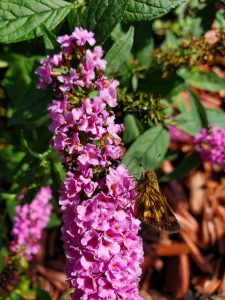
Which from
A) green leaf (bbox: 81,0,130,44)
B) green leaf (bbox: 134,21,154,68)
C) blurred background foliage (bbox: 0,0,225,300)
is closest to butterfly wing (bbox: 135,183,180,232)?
blurred background foliage (bbox: 0,0,225,300)

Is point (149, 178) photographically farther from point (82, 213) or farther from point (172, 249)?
point (172, 249)

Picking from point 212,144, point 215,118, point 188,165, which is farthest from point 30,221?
point 215,118

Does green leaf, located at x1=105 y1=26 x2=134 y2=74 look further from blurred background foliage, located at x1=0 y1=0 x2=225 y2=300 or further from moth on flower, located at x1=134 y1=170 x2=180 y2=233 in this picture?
moth on flower, located at x1=134 y1=170 x2=180 y2=233

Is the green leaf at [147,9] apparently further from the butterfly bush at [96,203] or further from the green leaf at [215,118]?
the green leaf at [215,118]

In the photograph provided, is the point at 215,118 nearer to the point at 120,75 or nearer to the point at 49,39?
the point at 120,75

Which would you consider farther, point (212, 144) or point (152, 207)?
point (212, 144)

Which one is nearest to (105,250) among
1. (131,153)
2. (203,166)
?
(131,153)

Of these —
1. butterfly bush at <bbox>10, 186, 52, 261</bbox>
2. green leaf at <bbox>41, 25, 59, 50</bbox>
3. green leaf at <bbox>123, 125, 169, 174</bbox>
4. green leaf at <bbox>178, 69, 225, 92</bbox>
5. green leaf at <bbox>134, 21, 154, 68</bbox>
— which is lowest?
butterfly bush at <bbox>10, 186, 52, 261</bbox>

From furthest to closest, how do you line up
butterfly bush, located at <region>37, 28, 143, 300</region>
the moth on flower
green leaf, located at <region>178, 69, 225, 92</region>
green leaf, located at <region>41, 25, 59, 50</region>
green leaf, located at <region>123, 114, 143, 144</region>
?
1. green leaf, located at <region>178, 69, 225, 92</region>
2. green leaf, located at <region>123, 114, 143, 144</region>
3. green leaf, located at <region>41, 25, 59, 50</region>
4. the moth on flower
5. butterfly bush, located at <region>37, 28, 143, 300</region>
